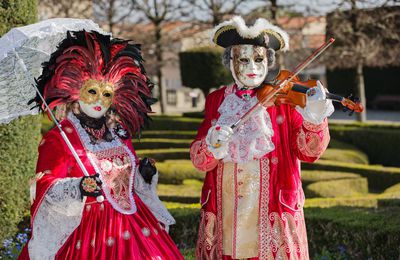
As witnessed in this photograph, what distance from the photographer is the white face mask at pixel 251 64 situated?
4547mm

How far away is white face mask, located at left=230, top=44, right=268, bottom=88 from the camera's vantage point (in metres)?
4.55

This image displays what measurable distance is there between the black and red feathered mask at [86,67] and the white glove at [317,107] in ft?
3.68

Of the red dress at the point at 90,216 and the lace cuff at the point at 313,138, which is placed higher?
the lace cuff at the point at 313,138

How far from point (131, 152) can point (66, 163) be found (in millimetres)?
476

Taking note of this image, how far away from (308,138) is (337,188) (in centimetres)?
612

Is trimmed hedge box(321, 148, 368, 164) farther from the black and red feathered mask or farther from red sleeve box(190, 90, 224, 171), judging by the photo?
the black and red feathered mask

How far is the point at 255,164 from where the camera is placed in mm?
4551

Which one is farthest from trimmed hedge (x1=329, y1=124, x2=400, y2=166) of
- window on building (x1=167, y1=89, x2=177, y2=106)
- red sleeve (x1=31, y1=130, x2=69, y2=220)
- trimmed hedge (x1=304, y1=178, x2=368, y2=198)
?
window on building (x1=167, y1=89, x2=177, y2=106)

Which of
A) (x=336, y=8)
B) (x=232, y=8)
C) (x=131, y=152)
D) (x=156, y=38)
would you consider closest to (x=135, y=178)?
(x=131, y=152)

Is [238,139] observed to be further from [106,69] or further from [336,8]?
[336,8]

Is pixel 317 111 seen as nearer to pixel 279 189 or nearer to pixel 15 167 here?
pixel 279 189

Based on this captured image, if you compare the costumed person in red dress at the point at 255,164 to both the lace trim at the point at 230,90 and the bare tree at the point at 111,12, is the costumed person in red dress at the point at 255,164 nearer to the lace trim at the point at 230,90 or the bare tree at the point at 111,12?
the lace trim at the point at 230,90

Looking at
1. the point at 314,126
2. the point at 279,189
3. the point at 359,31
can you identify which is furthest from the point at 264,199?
the point at 359,31

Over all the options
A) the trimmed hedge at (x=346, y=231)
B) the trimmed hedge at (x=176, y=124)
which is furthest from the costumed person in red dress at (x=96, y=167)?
the trimmed hedge at (x=176, y=124)
